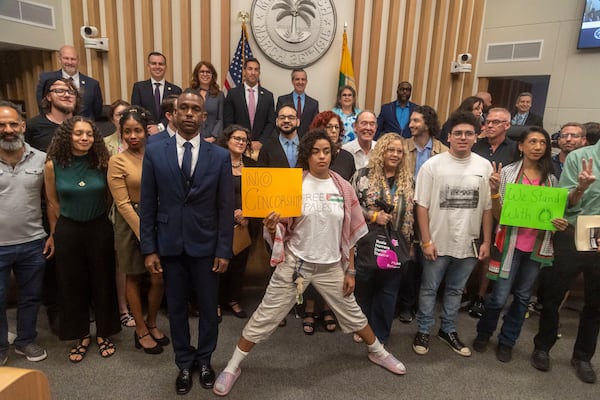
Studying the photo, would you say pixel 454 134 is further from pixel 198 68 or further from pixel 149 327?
pixel 198 68

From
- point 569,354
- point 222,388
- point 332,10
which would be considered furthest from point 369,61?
point 222,388

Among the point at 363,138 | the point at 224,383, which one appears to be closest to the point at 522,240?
the point at 363,138

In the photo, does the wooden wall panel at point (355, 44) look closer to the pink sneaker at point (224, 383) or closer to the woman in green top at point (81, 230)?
the woman in green top at point (81, 230)

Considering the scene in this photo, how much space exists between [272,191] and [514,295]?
1.83 meters

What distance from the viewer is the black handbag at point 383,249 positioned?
2.36 m

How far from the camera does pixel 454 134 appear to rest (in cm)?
236

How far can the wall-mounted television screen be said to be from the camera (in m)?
4.93

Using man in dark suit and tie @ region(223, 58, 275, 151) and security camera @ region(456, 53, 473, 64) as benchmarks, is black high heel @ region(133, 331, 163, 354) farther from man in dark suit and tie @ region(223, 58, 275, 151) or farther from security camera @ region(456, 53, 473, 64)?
security camera @ region(456, 53, 473, 64)

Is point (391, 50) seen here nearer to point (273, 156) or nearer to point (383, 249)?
point (273, 156)

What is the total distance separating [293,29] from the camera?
17.3 feet

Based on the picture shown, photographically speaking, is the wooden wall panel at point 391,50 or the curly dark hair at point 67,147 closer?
the curly dark hair at point 67,147

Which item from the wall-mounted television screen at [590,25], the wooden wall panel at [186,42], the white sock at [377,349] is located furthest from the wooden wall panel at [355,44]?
the white sock at [377,349]

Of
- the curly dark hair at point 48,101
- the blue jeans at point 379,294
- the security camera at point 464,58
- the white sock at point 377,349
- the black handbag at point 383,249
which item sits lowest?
the white sock at point 377,349

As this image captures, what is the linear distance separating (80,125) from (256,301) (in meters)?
1.99
